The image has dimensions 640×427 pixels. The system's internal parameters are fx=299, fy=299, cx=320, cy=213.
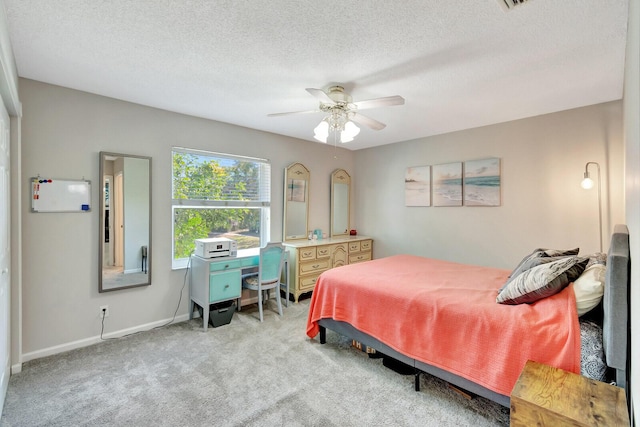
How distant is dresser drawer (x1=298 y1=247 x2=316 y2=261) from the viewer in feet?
13.5

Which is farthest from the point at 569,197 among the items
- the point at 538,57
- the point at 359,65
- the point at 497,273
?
the point at 359,65

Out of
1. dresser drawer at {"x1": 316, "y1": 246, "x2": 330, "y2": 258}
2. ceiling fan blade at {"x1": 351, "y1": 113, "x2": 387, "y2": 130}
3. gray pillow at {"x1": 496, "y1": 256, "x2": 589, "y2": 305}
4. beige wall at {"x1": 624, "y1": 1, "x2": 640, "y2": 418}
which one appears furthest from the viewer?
dresser drawer at {"x1": 316, "y1": 246, "x2": 330, "y2": 258}

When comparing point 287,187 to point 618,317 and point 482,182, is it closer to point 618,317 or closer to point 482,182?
point 482,182

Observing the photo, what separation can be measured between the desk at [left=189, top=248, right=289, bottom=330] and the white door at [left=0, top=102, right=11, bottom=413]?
1461 mm

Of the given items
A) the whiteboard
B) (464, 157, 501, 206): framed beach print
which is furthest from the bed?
the whiteboard

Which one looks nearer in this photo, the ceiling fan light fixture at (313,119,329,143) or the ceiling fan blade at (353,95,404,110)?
the ceiling fan blade at (353,95,404,110)

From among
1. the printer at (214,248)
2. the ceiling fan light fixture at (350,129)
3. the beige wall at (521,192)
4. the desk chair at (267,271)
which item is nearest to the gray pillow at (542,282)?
the beige wall at (521,192)

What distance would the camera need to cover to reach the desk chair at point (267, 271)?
11.6 feet

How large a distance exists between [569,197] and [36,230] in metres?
5.21

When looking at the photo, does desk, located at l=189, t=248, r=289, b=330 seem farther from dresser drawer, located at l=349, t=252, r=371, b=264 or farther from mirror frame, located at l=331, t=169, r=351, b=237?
mirror frame, located at l=331, t=169, r=351, b=237

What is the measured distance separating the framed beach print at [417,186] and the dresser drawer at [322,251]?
145 centimetres

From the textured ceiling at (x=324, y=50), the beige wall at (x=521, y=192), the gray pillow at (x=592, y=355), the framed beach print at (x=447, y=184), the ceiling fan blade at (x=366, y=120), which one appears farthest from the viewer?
the framed beach print at (x=447, y=184)

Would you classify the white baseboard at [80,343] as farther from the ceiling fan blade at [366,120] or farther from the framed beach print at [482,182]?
the framed beach print at [482,182]

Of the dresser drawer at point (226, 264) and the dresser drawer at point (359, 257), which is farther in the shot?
the dresser drawer at point (359, 257)
